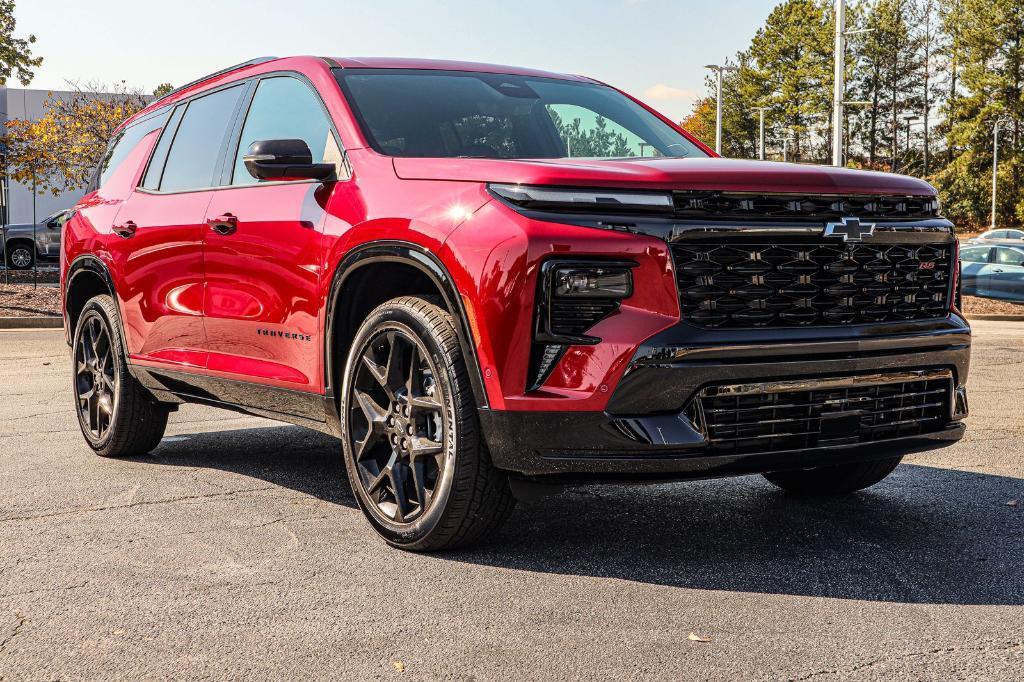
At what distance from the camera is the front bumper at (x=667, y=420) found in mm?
3727

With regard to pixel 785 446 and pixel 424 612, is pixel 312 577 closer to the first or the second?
pixel 424 612

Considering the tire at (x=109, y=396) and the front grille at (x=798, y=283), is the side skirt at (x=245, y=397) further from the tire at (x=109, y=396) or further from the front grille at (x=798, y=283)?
the front grille at (x=798, y=283)

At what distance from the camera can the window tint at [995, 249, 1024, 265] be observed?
2456 centimetres

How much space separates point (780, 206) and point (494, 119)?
1.58m

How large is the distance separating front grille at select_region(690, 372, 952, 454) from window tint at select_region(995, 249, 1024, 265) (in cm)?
2220

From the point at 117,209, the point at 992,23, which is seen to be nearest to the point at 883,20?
the point at 992,23

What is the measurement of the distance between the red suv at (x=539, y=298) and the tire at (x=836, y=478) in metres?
0.02

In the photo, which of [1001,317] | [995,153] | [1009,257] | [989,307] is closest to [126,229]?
[1001,317]

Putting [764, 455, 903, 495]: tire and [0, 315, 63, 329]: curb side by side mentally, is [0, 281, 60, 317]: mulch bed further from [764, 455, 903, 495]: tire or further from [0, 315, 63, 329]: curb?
[764, 455, 903, 495]: tire

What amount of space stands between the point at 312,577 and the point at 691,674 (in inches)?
59.0

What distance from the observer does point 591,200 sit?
3.78 meters

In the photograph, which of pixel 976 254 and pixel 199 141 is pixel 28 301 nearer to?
pixel 199 141

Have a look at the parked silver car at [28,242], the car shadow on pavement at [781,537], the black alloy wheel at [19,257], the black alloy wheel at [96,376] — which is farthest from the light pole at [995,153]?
the black alloy wheel at [96,376]

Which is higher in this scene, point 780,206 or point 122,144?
point 122,144
